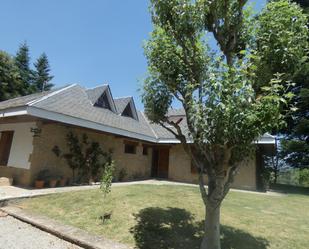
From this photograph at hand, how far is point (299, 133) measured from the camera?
1695 centimetres

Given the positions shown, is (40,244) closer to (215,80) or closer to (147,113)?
(147,113)

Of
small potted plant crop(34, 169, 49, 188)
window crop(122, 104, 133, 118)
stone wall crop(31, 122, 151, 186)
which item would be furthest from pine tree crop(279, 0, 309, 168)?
small potted plant crop(34, 169, 49, 188)

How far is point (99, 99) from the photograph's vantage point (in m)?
13.8

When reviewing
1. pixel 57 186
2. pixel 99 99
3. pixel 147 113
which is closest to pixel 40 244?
pixel 147 113

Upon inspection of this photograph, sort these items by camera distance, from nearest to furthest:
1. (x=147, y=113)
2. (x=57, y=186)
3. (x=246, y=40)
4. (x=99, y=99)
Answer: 1. (x=246, y=40)
2. (x=147, y=113)
3. (x=57, y=186)
4. (x=99, y=99)

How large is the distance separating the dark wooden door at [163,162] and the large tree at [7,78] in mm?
21712

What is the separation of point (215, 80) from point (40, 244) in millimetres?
4704

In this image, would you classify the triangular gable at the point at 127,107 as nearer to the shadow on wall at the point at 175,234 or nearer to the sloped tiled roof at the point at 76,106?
the sloped tiled roof at the point at 76,106

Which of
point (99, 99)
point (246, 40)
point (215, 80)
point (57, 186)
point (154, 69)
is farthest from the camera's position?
point (99, 99)

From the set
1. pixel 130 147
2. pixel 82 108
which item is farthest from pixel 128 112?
pixel 82 108

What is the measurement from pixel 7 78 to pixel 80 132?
21730 mm

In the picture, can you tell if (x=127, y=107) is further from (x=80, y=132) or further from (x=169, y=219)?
(x=169, y=219)

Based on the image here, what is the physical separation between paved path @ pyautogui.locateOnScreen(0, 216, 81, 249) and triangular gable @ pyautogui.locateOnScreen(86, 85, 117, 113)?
8691 millimetres

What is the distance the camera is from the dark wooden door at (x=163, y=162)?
1678cm
